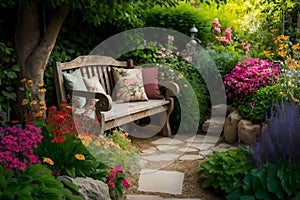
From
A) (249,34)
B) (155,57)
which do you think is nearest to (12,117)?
(155,57)

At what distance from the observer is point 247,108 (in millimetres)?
4535

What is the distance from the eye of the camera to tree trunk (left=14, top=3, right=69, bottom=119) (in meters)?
3.66

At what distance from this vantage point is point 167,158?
398 centimetres

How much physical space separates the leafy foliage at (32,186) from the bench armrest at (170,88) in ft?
8.91

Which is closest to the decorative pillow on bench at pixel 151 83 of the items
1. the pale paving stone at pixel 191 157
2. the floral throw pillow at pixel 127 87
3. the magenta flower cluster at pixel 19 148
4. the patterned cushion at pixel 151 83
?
the patterned cushion at pixel 151 83

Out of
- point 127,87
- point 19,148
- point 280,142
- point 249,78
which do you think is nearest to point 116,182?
point 19,148

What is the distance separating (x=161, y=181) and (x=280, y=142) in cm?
110

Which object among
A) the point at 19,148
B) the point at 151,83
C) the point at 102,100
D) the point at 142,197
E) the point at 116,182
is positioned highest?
the point at 151,83

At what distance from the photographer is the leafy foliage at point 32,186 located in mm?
→ 1972

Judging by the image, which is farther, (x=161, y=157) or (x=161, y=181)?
(x=161, y=157)

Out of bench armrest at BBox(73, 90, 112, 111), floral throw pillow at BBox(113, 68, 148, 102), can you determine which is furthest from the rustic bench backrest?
bench armrest at BBox(73, 90, 112, 111)

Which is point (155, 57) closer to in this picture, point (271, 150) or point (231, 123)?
point (231, 123)

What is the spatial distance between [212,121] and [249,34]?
3222 mm

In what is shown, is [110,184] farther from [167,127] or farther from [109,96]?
[167,127]
